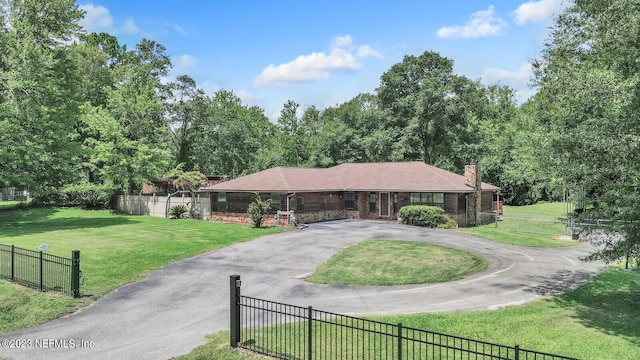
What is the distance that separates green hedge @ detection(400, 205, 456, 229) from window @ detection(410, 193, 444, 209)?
1.07 metres

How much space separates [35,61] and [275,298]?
92.6 ft

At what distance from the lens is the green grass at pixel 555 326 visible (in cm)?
993

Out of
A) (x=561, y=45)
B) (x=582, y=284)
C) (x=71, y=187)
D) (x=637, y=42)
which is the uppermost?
(x=561, y=45)

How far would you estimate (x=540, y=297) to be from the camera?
48.1 feet

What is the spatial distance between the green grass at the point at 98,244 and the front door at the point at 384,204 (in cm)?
1182

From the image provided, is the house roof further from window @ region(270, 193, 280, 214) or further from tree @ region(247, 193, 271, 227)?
tree @ region(247, 193, 271, 227)

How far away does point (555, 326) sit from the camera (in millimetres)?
11531

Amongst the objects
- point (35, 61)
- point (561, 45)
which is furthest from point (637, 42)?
point (35, 61)

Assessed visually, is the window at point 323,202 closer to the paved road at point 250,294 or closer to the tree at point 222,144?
the paved road at point 250,294

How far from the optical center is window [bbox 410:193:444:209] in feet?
115

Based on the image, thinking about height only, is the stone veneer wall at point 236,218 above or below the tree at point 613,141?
below

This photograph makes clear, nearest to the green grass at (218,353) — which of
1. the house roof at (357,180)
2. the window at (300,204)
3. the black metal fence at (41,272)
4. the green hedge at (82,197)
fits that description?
the black metal fence at (41,272)

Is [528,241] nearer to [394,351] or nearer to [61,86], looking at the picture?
[394,351]

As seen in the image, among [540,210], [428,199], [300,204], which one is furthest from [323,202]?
[540,210]
